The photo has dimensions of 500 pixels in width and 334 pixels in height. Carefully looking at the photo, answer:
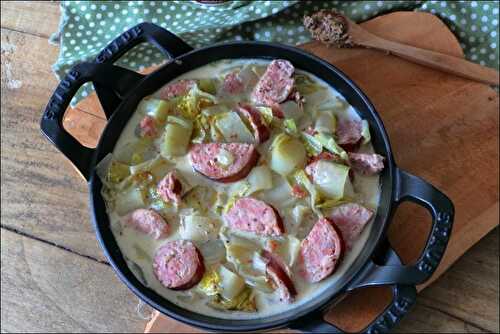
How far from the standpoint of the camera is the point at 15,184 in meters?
2.05

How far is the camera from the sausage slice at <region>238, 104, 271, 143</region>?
1.65m

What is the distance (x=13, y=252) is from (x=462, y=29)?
156 centimetres

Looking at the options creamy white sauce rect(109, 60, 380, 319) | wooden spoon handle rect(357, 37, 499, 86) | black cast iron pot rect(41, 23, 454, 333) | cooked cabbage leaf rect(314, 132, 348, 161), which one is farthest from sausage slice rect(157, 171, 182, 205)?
wooden spoon handle rect(357, 37, 499, 86)

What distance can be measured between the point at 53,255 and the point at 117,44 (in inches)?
27.6

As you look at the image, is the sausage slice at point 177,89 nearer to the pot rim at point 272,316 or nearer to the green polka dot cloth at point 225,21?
the pot rim at point 272,316

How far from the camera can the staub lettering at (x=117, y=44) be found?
169 cm

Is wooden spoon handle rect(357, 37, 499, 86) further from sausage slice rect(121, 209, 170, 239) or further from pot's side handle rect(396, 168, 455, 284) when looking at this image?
sausage slice rect(121, 209, 170, 239)

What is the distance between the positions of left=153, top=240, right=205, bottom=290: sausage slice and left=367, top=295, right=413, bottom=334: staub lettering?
43 cm

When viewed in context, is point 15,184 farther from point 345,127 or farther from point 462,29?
point 462,29

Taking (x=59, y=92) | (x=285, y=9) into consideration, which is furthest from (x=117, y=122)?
(x=285, y=9)

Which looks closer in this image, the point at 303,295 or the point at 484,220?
the point at 303,295

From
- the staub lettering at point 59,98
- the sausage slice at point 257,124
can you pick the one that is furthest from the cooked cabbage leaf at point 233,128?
the staub lettering at point 59,98

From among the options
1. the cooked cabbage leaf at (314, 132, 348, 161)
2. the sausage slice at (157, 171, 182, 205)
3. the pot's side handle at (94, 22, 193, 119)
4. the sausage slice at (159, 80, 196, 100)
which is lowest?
the sausage slice at (157, 171, 182, 205)

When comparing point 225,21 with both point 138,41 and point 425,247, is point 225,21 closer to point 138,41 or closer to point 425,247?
point 138,41
